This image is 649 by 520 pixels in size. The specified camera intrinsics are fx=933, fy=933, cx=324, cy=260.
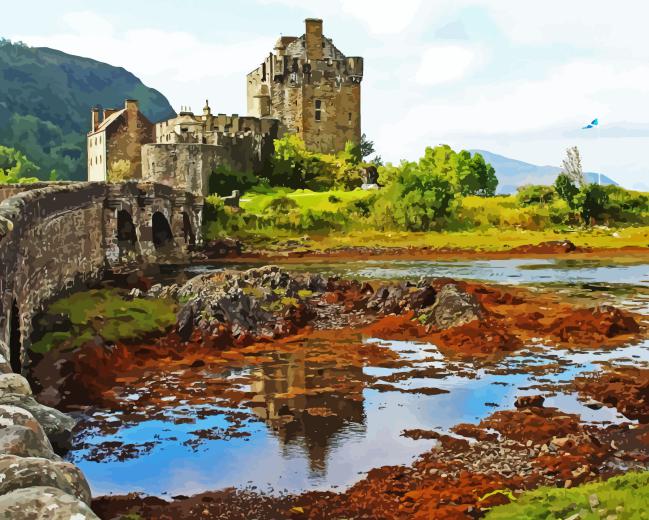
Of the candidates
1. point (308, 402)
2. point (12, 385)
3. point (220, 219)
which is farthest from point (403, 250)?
point (12, 385)

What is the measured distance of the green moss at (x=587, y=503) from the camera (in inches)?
312

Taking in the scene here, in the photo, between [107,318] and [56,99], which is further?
[56,99]

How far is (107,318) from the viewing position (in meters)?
22.2

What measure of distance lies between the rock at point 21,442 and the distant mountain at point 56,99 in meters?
95.0

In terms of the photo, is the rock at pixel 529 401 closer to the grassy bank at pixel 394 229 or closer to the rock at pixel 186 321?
the rock at pixel 186 321

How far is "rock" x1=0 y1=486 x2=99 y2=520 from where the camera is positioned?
5.91 meters

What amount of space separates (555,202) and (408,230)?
33.5 ft

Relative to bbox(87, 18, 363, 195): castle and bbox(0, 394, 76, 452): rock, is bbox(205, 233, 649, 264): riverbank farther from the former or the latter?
bbox(0, 394, 76, 452): rock

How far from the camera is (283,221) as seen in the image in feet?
167

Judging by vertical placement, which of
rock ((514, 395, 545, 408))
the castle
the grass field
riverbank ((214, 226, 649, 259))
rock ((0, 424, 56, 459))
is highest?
the castle

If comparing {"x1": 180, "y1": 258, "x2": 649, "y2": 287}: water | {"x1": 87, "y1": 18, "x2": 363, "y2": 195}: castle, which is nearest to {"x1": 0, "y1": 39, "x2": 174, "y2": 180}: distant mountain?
{"x1": 87, "y1": 18, "x2": 363, "y2": 195}: castle

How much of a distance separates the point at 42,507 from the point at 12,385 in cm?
435

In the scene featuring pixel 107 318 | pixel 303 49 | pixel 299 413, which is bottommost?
pixel 299 413

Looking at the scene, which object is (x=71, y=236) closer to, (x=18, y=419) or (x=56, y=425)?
(x=56, y=425)
